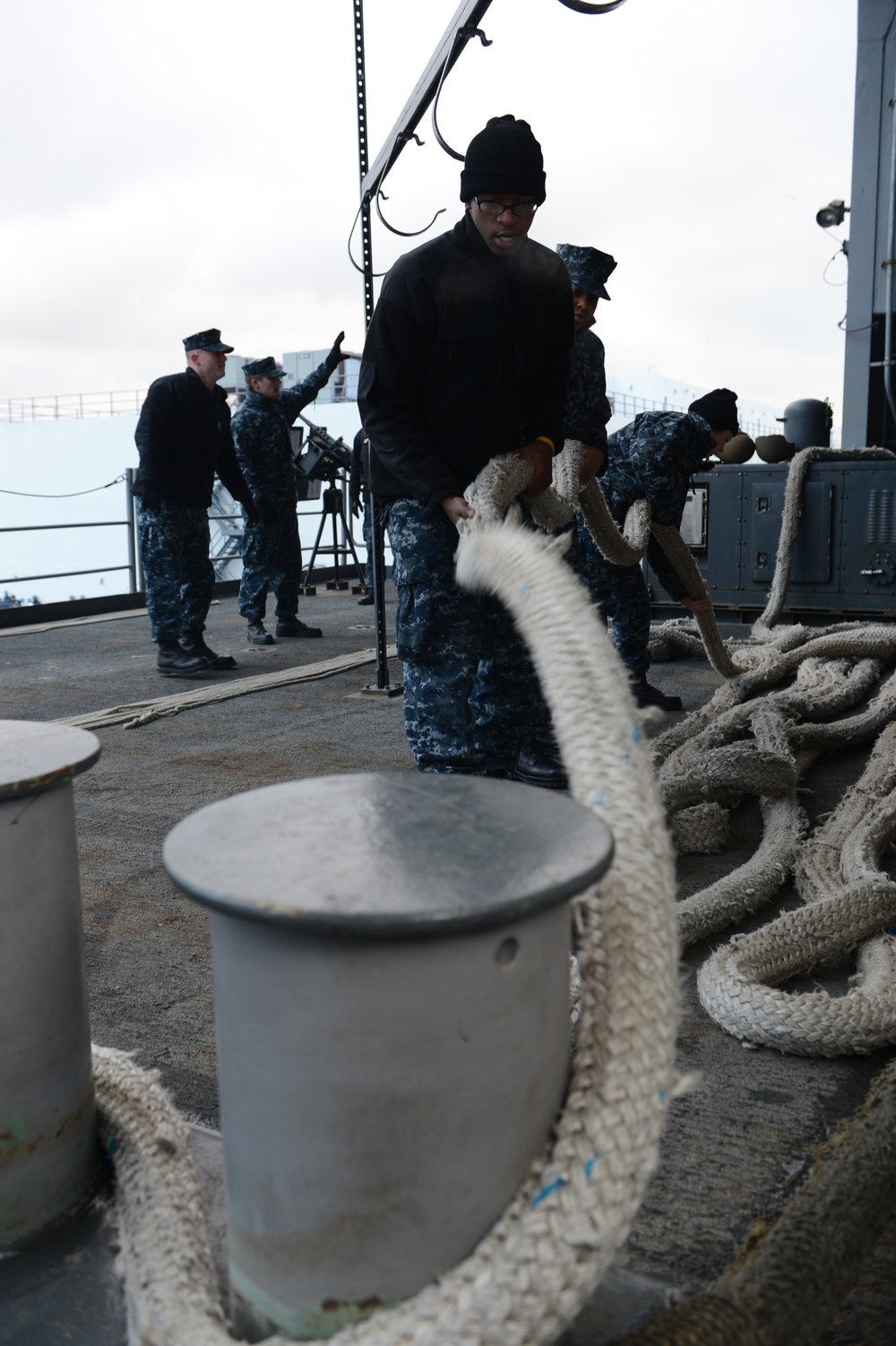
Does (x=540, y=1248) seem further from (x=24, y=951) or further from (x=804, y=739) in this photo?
(x=804, y=739)

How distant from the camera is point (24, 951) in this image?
973 millimetres

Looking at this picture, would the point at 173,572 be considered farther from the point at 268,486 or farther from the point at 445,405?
the point at 445,405

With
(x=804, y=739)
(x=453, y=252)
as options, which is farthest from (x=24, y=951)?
(x=804, y=739)

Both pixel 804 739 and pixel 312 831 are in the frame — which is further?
pixel 804 739

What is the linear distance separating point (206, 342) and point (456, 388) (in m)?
3.10

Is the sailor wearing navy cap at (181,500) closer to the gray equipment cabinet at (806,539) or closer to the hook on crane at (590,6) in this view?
the gray equipment cabinet at (806,539)

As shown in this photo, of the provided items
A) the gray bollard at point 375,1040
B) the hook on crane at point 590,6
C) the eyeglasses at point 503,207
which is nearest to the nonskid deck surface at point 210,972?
the gray bollard at point 375,1040

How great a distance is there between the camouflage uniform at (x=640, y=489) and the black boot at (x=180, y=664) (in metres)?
1.85

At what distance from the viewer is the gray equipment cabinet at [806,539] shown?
545 cm

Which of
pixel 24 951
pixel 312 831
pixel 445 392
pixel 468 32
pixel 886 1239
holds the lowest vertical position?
pixel 886 1239

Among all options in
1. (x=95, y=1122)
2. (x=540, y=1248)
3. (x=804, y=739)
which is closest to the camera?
(x=540, y=1248)

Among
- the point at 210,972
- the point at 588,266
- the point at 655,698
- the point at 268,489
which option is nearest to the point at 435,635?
the point at 210,972

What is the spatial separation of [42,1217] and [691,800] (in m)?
1.63

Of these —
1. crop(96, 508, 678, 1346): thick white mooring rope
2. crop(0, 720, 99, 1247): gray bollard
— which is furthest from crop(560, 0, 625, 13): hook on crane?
crop(0, 720, 99, 1247): gray bollard
